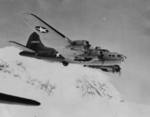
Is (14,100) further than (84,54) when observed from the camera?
No

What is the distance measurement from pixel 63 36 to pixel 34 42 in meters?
16.2

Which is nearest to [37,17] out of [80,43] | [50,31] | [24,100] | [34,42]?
[50,31]

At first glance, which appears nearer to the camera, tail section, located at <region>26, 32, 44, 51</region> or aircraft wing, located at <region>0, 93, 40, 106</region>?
aircraft wing, located at <region>0, 93, 40, 106</region>

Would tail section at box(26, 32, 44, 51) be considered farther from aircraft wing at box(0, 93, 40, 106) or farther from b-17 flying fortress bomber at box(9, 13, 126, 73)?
aircraft wing at box(0, 93, 40, 106)

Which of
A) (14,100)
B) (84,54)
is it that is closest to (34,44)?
(84,54)

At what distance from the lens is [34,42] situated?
2167 inches

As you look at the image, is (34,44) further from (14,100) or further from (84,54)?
(14,100)

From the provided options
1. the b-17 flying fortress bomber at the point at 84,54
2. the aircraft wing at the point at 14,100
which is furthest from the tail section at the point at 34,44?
the aircraft wing at the point at 14,100

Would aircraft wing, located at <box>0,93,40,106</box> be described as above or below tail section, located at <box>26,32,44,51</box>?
below

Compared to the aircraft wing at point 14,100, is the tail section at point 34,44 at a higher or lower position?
higher

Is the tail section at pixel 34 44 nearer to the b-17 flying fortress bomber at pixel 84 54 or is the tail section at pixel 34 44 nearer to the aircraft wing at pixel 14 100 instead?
the b-17 flying fortress bomber at pixel 84 54

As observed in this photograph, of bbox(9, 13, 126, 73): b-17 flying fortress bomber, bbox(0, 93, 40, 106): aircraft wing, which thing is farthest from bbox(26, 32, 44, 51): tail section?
bbox(0, 93, 40, 106): aircraft wing

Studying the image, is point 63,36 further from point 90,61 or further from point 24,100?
point 24,100

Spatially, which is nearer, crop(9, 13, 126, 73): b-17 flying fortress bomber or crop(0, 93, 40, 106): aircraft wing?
crop(0, 93, 40, 106): aircraft wing
